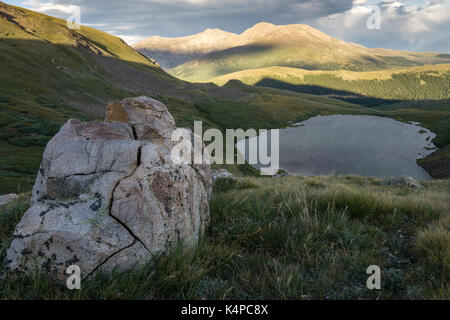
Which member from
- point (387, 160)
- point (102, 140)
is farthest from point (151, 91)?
point (102, 140)

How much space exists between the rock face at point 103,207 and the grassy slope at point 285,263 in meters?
0.30

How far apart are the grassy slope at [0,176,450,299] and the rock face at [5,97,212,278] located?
298 millimetres

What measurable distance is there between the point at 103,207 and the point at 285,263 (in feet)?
9.39

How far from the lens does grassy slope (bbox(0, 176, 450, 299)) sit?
3441mm

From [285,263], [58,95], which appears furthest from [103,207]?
[58,95]

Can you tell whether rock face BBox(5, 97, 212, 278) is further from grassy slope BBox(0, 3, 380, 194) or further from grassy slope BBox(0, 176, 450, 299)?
grassy slope BBox(0, 3, 380, 194)

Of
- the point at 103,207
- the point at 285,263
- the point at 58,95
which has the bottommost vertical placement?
the point at 285,263

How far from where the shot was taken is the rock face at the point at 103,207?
148 inches

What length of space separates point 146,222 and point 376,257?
3648mm

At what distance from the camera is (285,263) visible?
4176 millimetres

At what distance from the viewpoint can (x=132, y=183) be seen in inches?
169

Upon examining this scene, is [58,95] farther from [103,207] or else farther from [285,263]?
[285,263]

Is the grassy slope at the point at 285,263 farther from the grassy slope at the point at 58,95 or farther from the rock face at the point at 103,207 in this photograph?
the grassy slope at the point at 58,95
